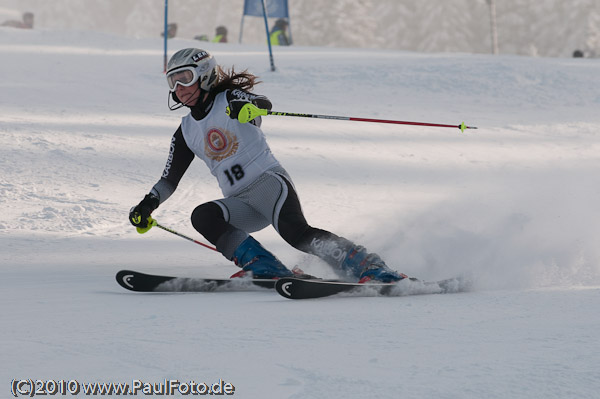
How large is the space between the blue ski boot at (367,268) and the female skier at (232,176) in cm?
3

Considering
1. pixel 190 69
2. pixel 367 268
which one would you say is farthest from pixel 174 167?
pixel 367 268

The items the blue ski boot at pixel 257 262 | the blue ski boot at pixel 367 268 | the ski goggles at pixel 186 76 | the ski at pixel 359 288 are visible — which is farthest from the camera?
the ski goggles at pixel 186 76

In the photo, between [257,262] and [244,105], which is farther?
[244,105]

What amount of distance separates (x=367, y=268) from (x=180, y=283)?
96cm

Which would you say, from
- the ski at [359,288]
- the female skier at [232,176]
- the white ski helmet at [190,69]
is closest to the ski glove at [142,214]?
the female skier at [232,176]

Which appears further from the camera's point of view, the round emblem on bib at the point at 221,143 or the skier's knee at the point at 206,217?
the round emblem on bib at the point at 221,143

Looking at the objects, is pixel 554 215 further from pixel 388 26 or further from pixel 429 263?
pixel 388 26

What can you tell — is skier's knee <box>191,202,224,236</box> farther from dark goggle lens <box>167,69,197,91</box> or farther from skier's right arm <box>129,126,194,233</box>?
dark goggle lens <box>167,69,197,91</box>

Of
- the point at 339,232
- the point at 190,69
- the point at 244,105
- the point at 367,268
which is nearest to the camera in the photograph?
the point at 367,268

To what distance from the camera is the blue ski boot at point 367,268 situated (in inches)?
144

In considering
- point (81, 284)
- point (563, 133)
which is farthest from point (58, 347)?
point (563, 133)

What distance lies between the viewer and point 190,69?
408 centimetres

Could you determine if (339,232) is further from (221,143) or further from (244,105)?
(244,105)

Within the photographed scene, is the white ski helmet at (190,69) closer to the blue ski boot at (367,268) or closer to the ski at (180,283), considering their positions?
the ski at (180,283)
